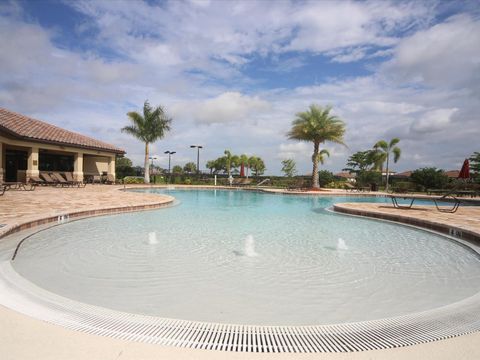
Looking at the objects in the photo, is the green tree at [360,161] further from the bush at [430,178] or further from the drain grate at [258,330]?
the drain grate at [258,330]

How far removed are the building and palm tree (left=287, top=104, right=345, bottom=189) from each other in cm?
1781

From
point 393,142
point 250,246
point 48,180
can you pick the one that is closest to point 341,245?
point 250,246

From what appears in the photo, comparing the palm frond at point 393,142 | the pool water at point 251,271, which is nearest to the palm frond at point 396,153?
the palm frond at point 393,142

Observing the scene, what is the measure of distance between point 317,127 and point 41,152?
24591mm

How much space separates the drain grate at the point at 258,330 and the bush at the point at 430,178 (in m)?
27.4

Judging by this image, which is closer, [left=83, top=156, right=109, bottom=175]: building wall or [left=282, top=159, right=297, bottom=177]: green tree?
[left=83, top=156, right=109, bottom=175]: building wall

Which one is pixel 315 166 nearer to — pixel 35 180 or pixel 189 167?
pixel 35 180

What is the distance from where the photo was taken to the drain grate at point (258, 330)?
228 cm

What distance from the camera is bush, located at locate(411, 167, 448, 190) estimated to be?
25.6 meters

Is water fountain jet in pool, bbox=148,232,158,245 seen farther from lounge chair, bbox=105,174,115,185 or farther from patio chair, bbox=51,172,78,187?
lounge chair, bbox=105,174,115,185

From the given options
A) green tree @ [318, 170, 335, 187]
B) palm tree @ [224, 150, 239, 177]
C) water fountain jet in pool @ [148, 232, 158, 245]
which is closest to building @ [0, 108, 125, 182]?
water fountain jet in pool @ [148, 232, 158, 245]

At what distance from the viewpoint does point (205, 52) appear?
16.9 metres

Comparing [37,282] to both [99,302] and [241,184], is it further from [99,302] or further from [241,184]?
[241,184]

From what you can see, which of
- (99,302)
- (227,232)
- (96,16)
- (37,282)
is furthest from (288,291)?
(96,16)
